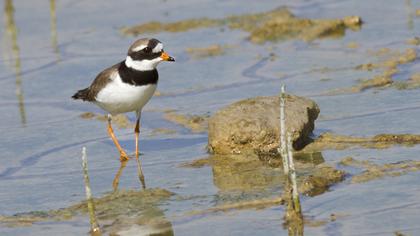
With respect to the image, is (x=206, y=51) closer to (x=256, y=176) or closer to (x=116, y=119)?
(x=116, y=119)

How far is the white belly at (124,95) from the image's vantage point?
8.13m

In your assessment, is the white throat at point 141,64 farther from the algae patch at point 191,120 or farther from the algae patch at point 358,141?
the algae patch at point 358,141

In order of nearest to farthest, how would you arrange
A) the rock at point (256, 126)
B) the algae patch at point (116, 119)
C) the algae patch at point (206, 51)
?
the rock at point (256, 126), the algae patch at point (116, 119), the algae patch at point (206, 51)

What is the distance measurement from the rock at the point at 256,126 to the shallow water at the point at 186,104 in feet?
0.91

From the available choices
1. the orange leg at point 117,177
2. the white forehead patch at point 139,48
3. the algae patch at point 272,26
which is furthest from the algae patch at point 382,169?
the algae patch at point 272,26

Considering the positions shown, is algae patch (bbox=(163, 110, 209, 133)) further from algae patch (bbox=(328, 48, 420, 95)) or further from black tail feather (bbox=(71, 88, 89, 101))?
algae patch (bbox=(328, 48, 420, 95))

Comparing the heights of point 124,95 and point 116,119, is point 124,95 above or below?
above

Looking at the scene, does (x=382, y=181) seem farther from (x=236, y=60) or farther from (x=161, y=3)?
(x=161, y=3)

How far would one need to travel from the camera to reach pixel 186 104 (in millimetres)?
9023

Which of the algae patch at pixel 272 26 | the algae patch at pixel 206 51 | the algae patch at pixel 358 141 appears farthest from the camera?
the algae patch at pixel 272 26

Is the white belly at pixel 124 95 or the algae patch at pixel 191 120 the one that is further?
the algae patch at pixel 191 120

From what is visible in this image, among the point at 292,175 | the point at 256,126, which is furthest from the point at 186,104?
the point at 292,175

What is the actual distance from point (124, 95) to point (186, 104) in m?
0.99

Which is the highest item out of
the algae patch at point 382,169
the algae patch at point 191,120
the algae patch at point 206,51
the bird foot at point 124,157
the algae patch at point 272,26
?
the algae patch at point 272,26
